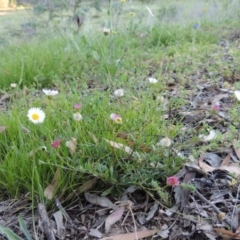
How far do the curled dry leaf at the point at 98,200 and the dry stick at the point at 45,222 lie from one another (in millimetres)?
155

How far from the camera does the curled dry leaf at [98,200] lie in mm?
1219

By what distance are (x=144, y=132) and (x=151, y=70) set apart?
4.28ft

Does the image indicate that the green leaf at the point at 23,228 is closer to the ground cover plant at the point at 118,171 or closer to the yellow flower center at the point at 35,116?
the ground cover plant at the point at 118,171

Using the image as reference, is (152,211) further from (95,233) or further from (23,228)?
(23,228)

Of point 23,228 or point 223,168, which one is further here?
point 223,168

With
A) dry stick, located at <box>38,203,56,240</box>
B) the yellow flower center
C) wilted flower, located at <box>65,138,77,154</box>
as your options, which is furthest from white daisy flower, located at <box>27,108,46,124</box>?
dry stick, located at <box>38,203,56,240</box>

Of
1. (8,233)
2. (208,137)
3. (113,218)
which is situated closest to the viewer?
(8,233)

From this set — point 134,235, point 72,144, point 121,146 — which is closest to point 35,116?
point 72,144

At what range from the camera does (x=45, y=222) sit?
113 centimetres

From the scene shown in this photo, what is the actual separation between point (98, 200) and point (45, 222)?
7.6 inches

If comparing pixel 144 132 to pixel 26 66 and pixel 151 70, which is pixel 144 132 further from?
pixel 26 66

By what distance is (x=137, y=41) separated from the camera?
3.48 meters

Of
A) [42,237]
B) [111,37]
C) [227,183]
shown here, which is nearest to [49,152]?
[42,237]

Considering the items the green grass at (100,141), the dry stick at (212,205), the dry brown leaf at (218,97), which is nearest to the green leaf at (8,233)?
the green grass at (100,141)
